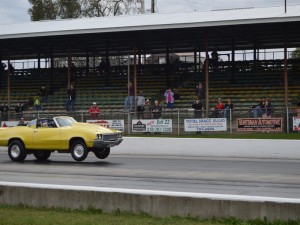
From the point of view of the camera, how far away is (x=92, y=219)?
30.3ft

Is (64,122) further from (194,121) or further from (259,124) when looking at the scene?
(259,124)

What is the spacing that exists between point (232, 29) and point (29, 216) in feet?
83.5

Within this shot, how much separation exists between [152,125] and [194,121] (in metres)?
2.03

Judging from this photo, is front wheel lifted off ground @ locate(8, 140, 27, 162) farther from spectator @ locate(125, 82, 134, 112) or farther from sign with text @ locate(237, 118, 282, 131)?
spectator @ locate(125, 82, 134, 112)

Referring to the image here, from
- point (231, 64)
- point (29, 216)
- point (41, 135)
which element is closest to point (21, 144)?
point (41, 135)

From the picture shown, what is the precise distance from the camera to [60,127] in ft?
69.9

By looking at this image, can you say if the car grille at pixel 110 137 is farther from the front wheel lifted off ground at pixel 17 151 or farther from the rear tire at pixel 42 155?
the front wheel lifted off ground at pixel 17 151

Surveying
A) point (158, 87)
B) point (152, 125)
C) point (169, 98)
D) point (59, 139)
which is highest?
point (158, 87)

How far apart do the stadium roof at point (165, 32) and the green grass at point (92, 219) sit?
2114 centimetres

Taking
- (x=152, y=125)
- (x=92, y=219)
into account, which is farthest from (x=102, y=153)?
(x=92, y=219)

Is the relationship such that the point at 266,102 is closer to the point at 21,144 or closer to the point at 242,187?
the point at 21,144

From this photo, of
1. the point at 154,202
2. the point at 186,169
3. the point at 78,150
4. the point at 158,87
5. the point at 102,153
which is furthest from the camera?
the point at 158,87

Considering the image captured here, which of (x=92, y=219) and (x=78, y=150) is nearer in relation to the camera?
(x=92, y=219)

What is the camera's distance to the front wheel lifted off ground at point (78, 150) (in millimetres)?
20906
